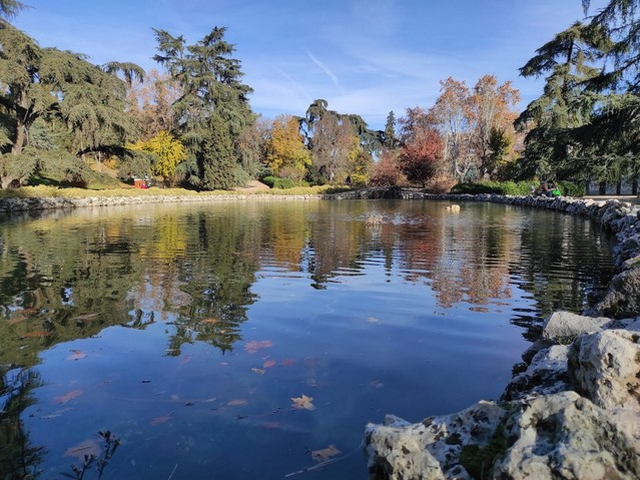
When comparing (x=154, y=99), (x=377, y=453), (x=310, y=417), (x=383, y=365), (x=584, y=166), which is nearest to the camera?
(x=377, y=453)

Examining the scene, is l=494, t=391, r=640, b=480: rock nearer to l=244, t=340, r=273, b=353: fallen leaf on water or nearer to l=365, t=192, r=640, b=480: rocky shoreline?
l=365, t=192, r=640, b=480: rocky shoreline

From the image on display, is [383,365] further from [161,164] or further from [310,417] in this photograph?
[161,164]

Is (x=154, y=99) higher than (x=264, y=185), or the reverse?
(x=154, y=99)

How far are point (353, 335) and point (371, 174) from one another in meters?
53.6

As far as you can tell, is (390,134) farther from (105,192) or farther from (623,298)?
(623,298)

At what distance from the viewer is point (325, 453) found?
314cm

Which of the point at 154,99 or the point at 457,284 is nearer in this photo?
the point at 457,284

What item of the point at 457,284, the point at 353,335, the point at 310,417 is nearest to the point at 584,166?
the point at 457,284

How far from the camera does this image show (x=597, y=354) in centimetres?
247

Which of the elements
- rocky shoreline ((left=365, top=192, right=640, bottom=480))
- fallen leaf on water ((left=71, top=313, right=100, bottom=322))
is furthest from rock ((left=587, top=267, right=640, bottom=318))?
fallen leaf on water ((left=71, top=313, right=100, bottom=322))

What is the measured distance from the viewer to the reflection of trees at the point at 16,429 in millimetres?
2979

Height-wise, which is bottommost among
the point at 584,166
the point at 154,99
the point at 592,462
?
the point at 592,462

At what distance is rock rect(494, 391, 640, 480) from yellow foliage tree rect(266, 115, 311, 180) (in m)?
57.4

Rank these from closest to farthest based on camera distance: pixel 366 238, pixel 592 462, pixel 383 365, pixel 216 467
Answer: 1. pixel 592 462
2. pixel 216 467
3. pixel 383 365
4. pixel 366 238
